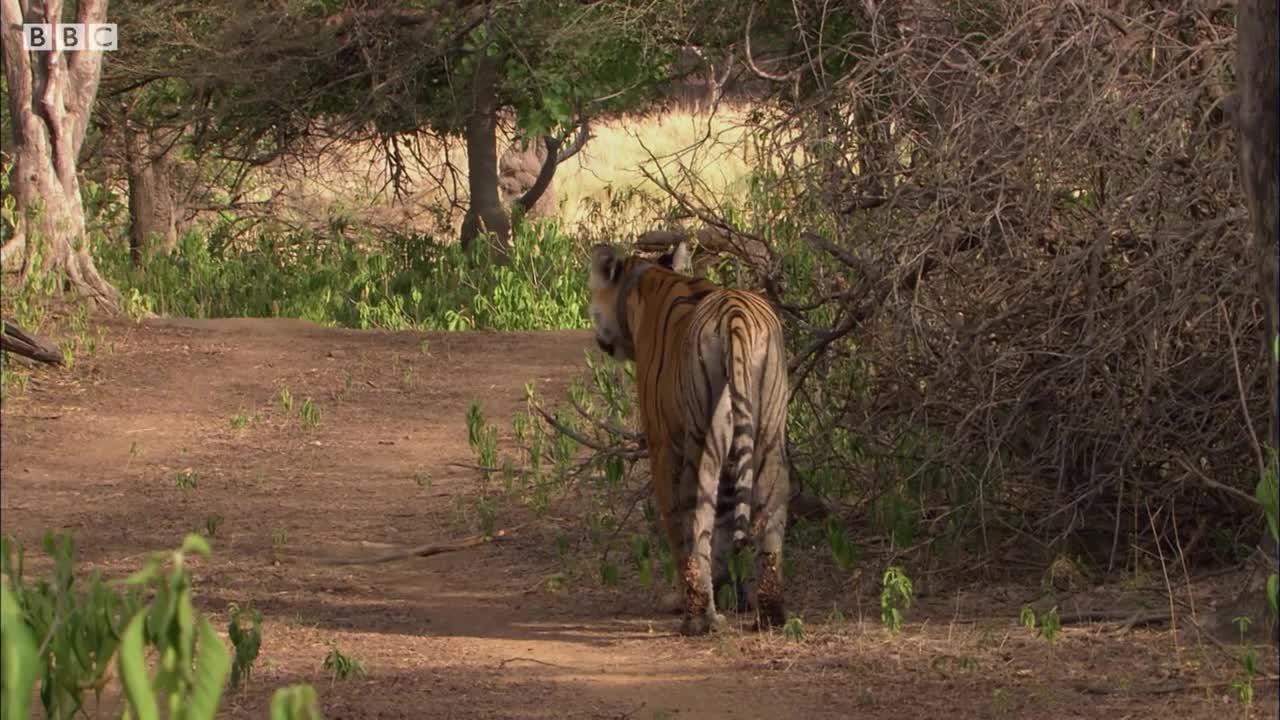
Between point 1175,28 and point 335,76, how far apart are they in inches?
417

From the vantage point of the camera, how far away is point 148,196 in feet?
62.5

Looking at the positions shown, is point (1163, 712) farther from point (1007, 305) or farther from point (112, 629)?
point (112, 629)

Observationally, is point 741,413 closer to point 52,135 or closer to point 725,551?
point 725,551

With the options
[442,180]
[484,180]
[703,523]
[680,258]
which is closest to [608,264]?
[680,258]

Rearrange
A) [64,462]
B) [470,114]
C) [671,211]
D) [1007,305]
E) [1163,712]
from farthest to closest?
[470,114]
[64,462]
[671,211]
[1007,305]
[1163,712]

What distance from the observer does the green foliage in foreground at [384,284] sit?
14.8 meters

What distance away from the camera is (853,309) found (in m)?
6.99

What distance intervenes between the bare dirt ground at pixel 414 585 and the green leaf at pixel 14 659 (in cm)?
302

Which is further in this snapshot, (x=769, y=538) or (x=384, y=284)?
(x=384, y=284)

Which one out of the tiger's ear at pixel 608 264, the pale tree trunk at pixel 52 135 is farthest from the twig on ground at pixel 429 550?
the pale tree trunk at pixel 52 135

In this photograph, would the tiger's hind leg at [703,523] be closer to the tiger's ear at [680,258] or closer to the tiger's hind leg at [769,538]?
the tiger's hind leg at [769,538]

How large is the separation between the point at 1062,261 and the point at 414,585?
3150mm

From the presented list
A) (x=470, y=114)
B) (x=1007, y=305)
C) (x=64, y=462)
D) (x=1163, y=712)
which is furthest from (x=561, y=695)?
(x=470, y=114)

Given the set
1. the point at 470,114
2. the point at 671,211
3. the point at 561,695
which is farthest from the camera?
the point at 470,114
